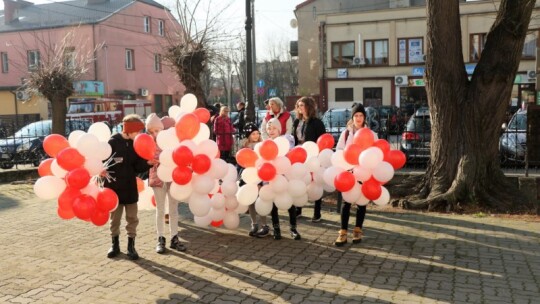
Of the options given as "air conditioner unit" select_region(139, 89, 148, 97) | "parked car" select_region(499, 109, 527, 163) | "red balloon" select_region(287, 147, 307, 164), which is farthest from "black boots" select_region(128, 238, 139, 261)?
"air conditioner unit" select_region(139, 89, 148, 97)

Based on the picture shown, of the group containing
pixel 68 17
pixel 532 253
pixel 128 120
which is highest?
pixel 68 17

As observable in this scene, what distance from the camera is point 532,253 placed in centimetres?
635

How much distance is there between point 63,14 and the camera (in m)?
40.5

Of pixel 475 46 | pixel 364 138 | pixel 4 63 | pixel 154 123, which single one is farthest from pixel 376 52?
pixel 154 123

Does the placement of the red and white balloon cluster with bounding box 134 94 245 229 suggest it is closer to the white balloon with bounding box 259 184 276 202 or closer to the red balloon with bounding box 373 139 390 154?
the white balloon with bounding box 259 184 276 202

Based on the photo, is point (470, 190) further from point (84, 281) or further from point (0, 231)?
point (0, 231)

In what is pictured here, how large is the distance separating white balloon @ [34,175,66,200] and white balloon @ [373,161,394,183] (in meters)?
3.63

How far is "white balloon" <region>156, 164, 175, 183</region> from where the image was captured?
607cm

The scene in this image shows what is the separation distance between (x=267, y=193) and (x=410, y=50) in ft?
106

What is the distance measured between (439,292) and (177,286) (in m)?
2.58

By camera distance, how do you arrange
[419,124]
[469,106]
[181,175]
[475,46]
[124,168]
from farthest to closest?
[475,46] → [419,124] → [469,106] → [124,168] → [181,175]

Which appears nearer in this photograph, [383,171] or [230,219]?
[383,171]

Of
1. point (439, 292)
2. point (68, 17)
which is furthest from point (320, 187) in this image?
point (68, 17)

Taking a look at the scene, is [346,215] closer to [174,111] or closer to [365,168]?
[365,168]
